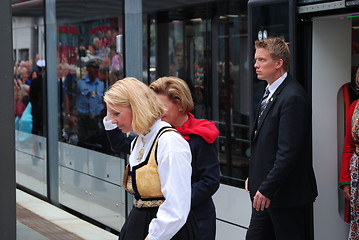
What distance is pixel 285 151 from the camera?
4457 mm

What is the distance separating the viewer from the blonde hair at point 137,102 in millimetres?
3365

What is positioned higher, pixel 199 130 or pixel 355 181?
pixel 199 130

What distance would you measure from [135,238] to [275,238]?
1592 mm

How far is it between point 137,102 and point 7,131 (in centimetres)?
137

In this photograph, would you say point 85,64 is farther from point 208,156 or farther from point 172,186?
point 172,186

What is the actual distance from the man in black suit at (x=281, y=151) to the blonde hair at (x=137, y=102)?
49.5 inches

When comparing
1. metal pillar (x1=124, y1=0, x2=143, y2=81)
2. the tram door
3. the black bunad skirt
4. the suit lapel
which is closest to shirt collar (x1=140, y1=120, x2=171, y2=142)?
the black bunad skirt

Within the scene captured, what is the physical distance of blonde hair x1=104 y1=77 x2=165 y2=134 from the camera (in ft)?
11.0

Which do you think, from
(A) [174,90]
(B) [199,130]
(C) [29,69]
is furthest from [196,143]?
(C) [29,69]

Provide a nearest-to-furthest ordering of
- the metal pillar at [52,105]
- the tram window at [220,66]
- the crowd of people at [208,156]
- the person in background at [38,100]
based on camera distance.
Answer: the crowd of people at [208,156] < the tram window at [220,66] < the metal pillar at [52,105] < the person in background at [38,100]

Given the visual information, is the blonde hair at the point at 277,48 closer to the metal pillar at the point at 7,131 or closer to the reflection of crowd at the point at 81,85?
the metal pillar at the point at 7,131

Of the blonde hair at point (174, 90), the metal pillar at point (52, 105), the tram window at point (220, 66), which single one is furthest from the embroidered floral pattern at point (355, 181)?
the metal pillar at point (52, 105)

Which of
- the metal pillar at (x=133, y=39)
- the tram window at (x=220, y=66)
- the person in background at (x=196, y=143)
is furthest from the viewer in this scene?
the metal pillar at (x=133, y=39)

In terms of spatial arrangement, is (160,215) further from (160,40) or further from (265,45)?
(160,40)
